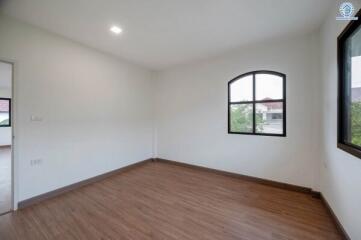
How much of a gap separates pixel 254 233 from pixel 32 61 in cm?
414

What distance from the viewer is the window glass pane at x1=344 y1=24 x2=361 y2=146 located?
1766mm

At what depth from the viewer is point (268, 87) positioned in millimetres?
3457

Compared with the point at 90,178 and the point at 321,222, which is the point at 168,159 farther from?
the point at 321,222

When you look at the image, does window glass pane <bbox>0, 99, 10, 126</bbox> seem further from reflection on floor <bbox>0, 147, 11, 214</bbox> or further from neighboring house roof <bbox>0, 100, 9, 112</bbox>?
reflection on floor <bbox>0, 147, 11, 214</bbox>

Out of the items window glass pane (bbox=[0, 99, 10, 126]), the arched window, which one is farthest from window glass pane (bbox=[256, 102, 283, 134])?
window glass pane (bbox=[0, 99, 10, 126])

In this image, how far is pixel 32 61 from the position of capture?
273 centimetres

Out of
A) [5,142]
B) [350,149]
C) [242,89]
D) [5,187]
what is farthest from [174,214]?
[5,142]

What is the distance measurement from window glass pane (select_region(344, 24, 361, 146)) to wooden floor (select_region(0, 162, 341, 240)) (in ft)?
4.06

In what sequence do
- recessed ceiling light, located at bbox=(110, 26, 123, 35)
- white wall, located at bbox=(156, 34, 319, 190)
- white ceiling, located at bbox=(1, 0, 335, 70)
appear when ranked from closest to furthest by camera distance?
white ceiling, located at bbox=(1, 0, 335, 70) → recessed ceiling light, located at bbox=(110, 26, 123, 35) → white wall, located at bbox=(156, 34, 319, 190)

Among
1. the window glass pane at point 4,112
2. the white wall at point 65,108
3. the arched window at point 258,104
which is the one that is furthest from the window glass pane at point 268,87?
the window glass pane at point 4,112

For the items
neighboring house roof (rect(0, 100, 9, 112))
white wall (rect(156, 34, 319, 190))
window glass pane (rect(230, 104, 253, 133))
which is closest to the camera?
white wall (rect(156, 34, 319, 190))

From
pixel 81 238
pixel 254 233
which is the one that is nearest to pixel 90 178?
pixel 81 238

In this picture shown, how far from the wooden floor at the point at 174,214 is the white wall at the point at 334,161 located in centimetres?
33

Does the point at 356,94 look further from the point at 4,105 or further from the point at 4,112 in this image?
the point at 4,112
